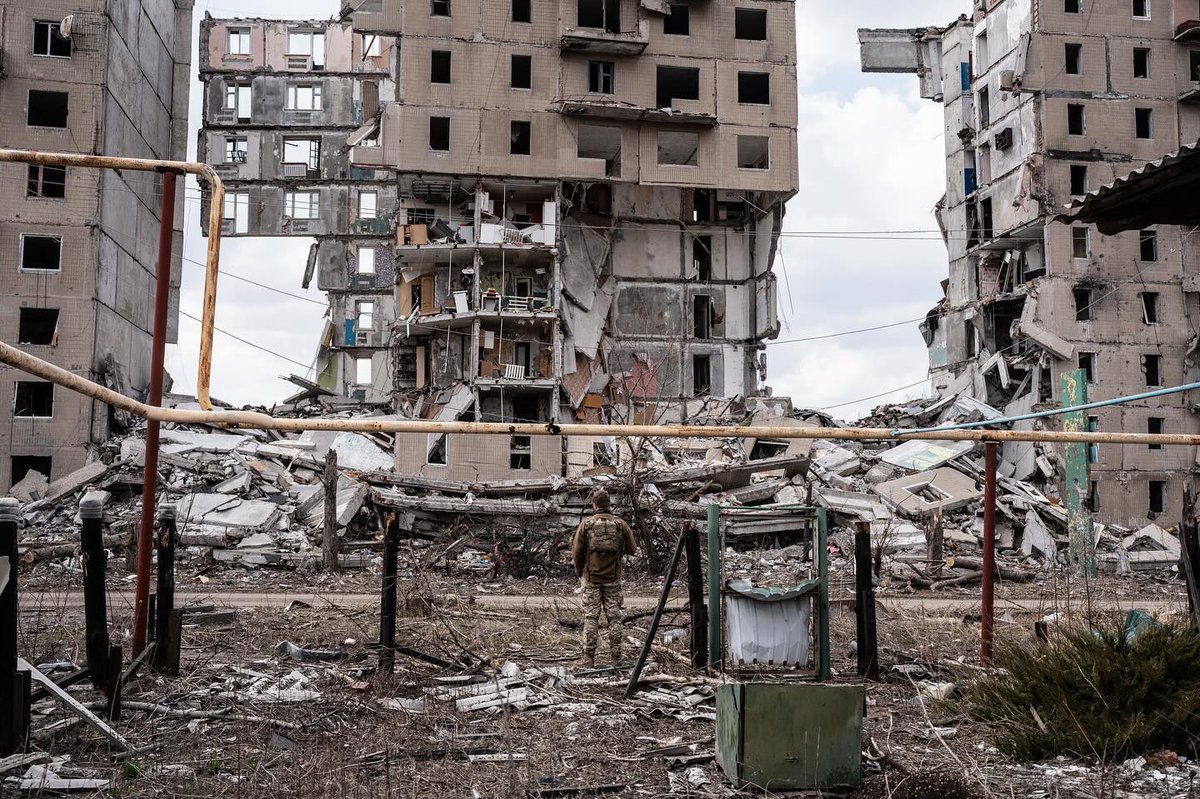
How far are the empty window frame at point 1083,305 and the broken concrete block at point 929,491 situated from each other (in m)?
12.2

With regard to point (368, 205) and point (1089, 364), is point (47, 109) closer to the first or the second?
point (368, 205)

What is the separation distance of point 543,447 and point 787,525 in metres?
11.5

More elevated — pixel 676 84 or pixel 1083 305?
pixel 676 84

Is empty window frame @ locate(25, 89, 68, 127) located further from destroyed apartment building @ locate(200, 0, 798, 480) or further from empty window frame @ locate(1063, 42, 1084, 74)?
empty window frame @ locate(1063, 42, 1084, 74)

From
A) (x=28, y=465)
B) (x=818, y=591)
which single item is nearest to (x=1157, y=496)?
(x=818, y=591)

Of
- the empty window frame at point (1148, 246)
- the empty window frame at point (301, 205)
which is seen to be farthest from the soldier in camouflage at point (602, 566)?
the empty window frame at point (301, 205)

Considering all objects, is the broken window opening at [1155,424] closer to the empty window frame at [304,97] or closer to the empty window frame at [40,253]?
the empty window frame at [40,253]

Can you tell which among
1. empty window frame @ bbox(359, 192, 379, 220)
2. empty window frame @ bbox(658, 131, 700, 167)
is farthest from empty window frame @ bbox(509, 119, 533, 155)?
empty window frame @ bbox(359, 192, 379, 220)

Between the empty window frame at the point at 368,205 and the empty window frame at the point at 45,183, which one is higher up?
the empty window frame at the point at 368,205

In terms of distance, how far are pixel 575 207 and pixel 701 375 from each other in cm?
863

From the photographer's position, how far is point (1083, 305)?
137ft

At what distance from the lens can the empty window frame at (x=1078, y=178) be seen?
41.9 meters

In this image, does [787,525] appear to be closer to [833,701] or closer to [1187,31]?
[833,701]

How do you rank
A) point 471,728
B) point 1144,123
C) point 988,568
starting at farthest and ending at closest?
point 1144,123 < point 988,568 < point 471,728
